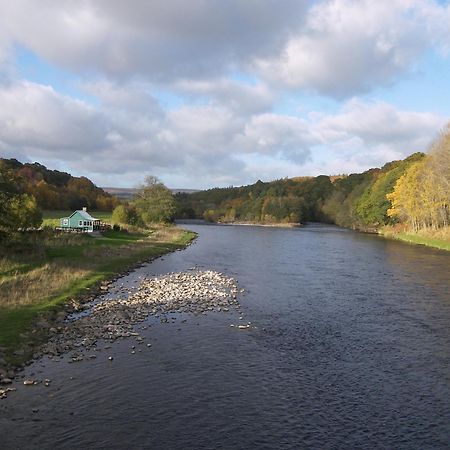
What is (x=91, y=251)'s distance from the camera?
6056cm

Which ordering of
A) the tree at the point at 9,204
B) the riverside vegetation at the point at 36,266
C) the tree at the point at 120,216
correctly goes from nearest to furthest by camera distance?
1. the riverside vegetation at the point at 36,266
2. the tree at the point at 9,204
3. the tree at the point at 120,216

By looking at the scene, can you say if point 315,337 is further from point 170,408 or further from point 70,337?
point 70,337

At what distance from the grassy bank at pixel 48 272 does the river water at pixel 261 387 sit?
5631mm

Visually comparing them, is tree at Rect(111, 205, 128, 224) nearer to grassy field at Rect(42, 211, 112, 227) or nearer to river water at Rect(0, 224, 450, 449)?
grassy field at Rect(42, 211, 112, 227)

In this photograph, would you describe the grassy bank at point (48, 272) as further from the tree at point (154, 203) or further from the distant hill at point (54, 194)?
the distant hill at point (54, 194)

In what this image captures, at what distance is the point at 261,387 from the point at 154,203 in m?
121

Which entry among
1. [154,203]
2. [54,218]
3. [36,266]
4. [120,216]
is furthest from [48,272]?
[154,203]

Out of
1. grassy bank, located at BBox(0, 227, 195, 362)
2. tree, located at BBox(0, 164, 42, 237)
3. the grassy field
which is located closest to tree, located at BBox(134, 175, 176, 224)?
the grassy field

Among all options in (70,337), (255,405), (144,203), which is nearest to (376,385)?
(255,405)

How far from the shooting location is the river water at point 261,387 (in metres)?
15.5

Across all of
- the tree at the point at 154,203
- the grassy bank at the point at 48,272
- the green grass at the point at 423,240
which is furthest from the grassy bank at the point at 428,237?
the tree at the point at 154,203

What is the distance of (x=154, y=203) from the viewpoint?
13762 centimetres

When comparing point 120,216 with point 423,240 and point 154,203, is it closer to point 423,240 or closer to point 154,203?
point 154,203

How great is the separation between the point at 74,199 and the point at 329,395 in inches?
6320
